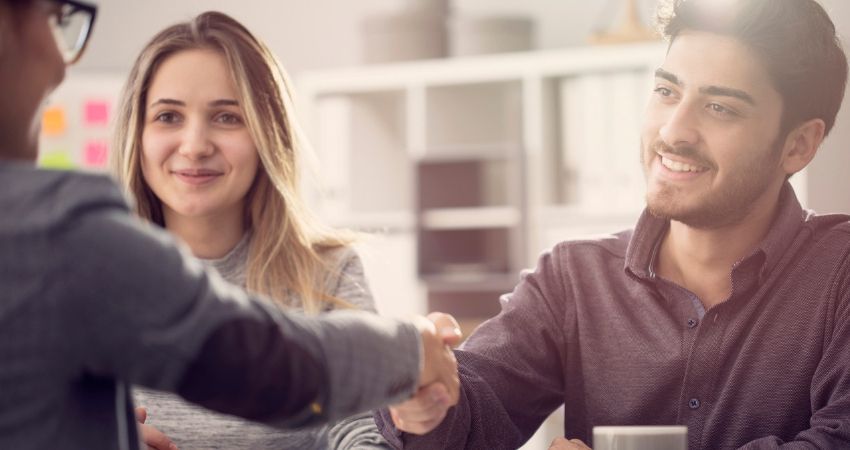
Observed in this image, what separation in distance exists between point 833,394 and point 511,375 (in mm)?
391

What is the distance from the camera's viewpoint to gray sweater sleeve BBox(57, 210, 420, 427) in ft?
2.35

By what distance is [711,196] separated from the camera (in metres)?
1.52

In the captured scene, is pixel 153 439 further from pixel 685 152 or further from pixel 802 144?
pixel 802 144

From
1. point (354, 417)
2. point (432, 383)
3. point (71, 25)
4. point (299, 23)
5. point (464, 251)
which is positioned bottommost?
point (464, 251)

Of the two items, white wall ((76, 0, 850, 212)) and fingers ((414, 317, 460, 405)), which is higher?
white wall ((76, 0, 850, 212))

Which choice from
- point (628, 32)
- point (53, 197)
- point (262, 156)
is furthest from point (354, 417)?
point (628, 32)

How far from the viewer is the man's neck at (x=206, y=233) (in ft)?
6.01

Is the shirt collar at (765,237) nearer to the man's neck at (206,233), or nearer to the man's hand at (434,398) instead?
the man's hand at (434,398)

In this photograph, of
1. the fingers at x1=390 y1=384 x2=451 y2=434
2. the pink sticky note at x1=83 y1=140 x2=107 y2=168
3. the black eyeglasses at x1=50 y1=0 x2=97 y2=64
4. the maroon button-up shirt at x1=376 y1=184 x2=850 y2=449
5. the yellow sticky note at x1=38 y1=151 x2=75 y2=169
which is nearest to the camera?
the black eyeglasses at x1=50 y1=0 x2=97 y2=64

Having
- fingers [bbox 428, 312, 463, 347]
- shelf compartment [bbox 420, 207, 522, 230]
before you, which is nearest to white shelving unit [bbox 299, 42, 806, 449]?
shelf compartment [bbox 420, 207, 522, 230]

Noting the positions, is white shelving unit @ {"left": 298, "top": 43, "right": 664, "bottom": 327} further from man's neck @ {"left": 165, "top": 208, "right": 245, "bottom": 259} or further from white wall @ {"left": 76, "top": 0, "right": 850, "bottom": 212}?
man's neck @ {"left": 165, "top": 208, "right": 245, "bottom": 259}

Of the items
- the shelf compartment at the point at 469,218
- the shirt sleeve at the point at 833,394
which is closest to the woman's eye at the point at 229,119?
the shirt sleeve at the point at 833,394

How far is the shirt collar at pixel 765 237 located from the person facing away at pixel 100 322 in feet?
2.63

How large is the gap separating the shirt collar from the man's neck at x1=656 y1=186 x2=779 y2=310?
0.07 ft
